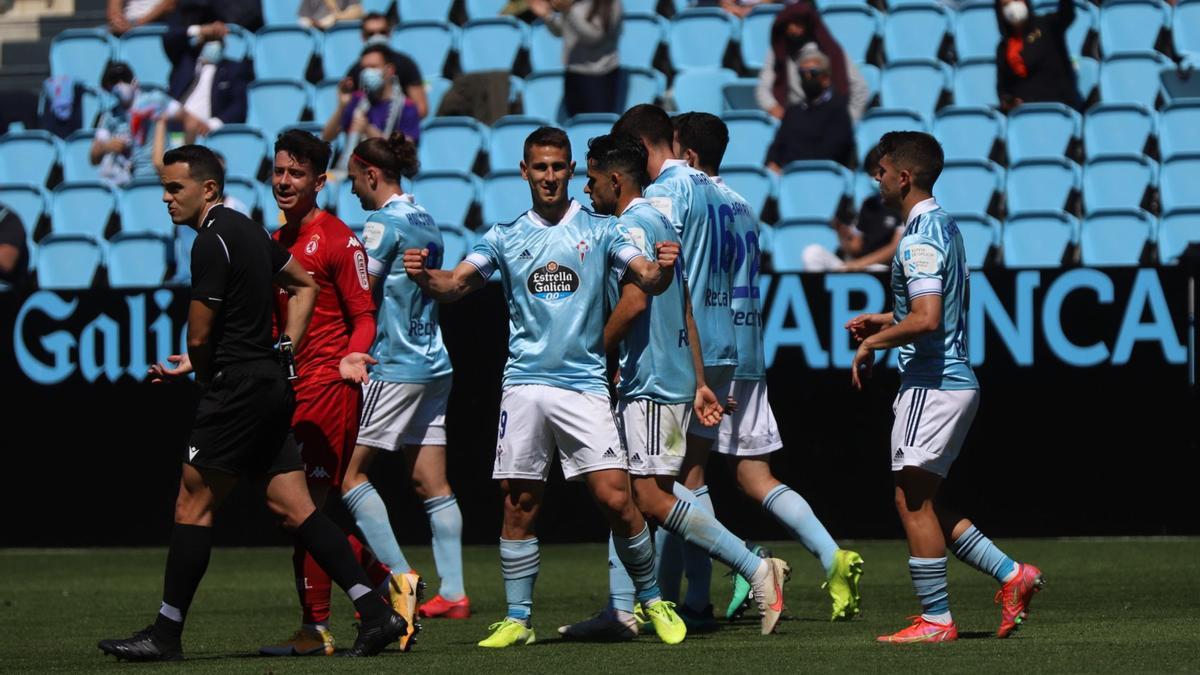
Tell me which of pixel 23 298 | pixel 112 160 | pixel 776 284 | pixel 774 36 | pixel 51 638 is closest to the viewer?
pixel 51 638

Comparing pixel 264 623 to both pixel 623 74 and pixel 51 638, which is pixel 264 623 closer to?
pixel 51 638

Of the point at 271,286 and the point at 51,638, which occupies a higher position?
the point at 271,286

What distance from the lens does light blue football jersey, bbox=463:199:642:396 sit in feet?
24.3

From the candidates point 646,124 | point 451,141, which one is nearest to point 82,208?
point 451,141

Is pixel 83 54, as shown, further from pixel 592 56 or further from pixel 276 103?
pixel 592 56

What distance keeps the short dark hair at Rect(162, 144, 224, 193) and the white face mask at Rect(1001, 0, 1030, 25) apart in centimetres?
905

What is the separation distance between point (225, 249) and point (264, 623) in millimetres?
2542

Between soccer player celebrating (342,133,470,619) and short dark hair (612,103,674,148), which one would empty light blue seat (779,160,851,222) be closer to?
soccer player celebrating (342,133,470,619)

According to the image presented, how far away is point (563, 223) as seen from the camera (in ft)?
24.6

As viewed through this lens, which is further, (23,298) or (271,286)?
(23,298)

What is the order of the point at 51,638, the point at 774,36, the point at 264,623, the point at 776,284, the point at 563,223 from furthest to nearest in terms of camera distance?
the point at 774,36
the point at 776,284
the point at 264,623
the point at 51,638
the point at 563,223

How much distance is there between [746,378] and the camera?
8680 mm

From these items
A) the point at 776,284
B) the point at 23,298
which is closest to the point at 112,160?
the point at 23,298

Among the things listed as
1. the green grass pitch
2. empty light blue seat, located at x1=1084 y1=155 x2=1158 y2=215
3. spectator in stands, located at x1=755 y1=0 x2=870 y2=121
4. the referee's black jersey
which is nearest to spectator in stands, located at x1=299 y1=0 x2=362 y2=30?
spectator in stands, located at x1=755 y1=0 x2=870 y2=121
